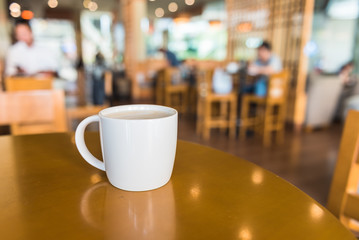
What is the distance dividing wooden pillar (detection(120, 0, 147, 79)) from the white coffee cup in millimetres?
6871

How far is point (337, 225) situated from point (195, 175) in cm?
26

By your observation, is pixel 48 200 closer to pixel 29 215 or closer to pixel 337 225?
pixel 29 215

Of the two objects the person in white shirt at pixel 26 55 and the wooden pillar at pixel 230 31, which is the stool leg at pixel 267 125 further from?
the wooden pillar at pixel 230 31

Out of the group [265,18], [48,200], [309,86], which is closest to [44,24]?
[265,18]

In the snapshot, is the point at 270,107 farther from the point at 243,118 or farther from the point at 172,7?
the point at 172,7

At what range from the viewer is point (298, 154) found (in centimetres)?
324

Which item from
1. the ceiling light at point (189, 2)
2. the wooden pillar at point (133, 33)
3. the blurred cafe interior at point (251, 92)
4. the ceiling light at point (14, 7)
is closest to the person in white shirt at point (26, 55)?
the blurred cafe interior at point (251, 92)

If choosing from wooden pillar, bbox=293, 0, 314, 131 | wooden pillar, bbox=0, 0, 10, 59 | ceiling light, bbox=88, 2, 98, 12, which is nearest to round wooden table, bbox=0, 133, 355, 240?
wooden pillar, bbox=293, 0, 314, 131

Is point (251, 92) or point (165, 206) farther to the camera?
point (251, 92)

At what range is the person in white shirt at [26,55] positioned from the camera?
9.21 ft

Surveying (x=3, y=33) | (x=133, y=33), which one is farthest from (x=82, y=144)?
(x=3, y=33)

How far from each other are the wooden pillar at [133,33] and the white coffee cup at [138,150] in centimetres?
687

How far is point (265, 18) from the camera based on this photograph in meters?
5.08

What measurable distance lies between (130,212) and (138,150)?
100 mm
